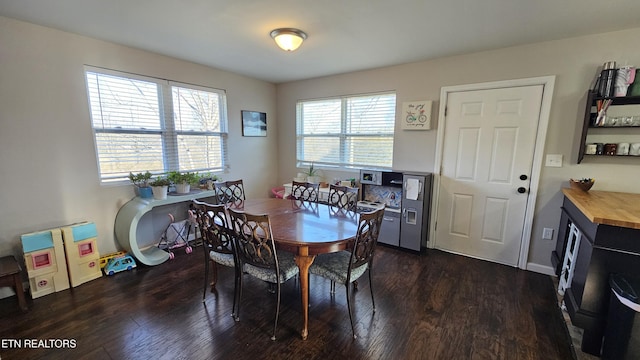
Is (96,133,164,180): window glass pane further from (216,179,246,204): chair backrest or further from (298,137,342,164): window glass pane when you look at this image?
(298,137,342,164): window glass pane

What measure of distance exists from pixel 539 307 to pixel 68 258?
14.2ft

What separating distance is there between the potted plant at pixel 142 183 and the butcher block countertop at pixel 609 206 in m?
3.92

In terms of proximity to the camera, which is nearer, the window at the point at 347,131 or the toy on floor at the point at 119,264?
the toy on floor at the point at 119,264

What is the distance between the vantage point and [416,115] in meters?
3.38

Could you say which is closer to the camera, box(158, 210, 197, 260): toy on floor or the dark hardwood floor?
the dark hardwood floor

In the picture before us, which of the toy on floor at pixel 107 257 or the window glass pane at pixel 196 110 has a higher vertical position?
the window glass pane at pixel 196 110

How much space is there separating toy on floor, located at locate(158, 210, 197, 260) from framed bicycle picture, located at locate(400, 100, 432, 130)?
3.02 metres

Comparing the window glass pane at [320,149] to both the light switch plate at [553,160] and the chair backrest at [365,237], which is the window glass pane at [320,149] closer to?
the chair backrest at [365,237]

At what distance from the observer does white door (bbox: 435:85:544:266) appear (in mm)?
2818

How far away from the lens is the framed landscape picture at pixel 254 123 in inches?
167

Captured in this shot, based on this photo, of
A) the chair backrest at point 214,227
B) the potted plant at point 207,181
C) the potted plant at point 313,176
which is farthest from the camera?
the potted plant at point 313,176

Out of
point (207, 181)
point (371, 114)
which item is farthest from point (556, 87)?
point (207, 181)

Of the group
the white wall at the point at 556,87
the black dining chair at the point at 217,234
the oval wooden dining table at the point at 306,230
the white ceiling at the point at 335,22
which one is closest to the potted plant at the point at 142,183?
the oval wooden dining table at the point at 306,230

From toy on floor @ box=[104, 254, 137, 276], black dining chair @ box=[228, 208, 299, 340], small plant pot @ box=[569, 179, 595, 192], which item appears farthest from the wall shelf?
toy on floor @ box=[104, 254, 137, 276]
